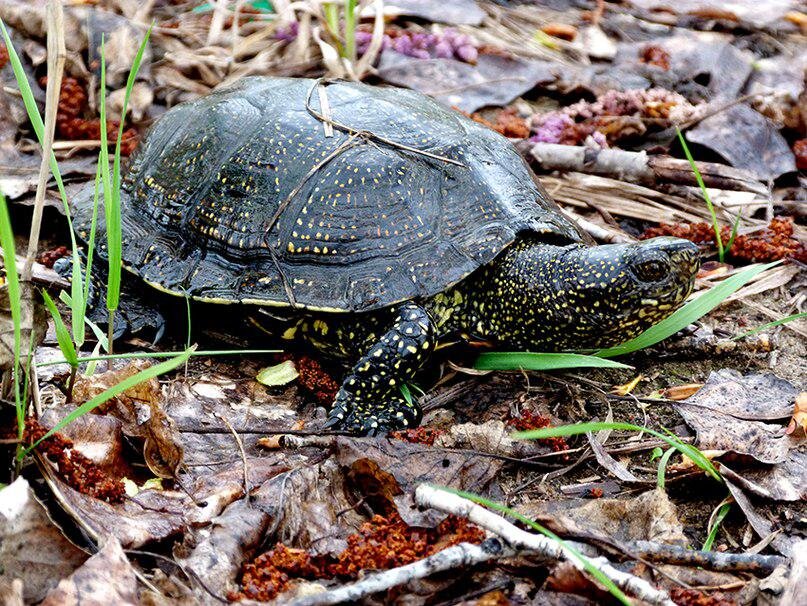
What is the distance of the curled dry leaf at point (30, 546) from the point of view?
2.30 m

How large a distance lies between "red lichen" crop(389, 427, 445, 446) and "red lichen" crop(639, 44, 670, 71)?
178 inches

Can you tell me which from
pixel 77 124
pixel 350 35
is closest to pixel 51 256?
pixel 77 124

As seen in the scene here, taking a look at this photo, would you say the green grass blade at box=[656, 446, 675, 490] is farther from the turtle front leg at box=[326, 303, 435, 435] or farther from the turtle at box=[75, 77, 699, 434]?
the turtle front leg at box=[326, 303, 435, 435]

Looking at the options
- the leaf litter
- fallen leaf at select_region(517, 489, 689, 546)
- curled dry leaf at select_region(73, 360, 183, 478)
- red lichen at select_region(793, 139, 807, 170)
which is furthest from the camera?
red lichen at select_region(793, 139, 807, 170)

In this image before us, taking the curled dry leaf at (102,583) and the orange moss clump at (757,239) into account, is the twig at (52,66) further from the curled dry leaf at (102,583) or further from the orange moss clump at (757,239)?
the orange moss clump at (757,239)

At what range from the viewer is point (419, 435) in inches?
131

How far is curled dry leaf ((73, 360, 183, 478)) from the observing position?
299 cm

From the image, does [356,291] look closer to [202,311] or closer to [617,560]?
[202,311]

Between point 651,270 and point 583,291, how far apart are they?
0.29 metres

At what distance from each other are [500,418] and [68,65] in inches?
158

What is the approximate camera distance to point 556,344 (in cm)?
389

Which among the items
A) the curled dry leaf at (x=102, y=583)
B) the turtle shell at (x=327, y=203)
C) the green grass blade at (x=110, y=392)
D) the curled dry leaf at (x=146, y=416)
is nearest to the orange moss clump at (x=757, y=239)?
the turtle shell at (x=327, y=203)

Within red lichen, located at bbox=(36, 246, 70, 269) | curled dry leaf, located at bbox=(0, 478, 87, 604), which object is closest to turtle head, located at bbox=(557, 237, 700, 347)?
curled dry leaf, located at bbox=(0, 478, 87, 604)

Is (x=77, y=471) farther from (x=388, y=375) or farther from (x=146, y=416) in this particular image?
(x=388, y=375)
